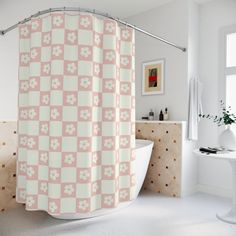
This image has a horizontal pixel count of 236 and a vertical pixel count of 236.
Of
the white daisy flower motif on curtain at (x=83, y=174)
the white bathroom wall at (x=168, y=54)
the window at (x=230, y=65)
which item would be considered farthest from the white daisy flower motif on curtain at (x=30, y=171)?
the window at (x=230, y=65)

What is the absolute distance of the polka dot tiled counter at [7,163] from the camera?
9.21 ft

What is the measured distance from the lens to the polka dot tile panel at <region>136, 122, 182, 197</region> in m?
3.53

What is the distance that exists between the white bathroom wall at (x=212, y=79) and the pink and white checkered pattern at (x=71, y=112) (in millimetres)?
1930

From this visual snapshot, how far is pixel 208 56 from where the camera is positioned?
367cm

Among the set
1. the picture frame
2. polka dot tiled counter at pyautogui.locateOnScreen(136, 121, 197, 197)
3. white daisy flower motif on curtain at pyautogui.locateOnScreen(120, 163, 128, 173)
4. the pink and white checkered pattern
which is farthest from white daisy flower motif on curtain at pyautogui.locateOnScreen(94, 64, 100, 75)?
the picture frame

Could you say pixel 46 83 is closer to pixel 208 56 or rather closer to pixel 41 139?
pixel 41 139

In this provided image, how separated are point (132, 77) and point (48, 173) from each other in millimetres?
979

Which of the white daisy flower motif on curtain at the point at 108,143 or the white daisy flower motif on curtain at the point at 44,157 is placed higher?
the white daisy flower motif on curtain at the point at 108,143

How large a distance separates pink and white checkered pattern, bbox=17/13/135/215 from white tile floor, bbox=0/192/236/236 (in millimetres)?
465

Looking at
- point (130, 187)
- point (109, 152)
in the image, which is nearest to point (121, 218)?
point (130, 187)

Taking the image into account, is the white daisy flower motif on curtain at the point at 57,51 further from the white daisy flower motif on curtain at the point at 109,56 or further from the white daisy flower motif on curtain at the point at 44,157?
the white daisy flower motif on curtain at the point at 44,157

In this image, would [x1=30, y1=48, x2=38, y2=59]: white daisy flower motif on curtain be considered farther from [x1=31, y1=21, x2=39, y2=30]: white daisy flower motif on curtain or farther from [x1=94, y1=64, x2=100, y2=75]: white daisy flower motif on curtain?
[x1=94, y1=64, x2=100, y2=75]: white daisy flower motif on curtain

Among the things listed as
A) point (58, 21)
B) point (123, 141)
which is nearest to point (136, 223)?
point (123, 141)

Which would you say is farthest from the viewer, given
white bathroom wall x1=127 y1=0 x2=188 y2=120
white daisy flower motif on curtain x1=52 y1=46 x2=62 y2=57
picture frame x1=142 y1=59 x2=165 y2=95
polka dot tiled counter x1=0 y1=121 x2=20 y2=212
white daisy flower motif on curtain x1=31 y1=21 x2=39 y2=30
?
picture frame x1=142 y1=59 x2=165 y2=95
